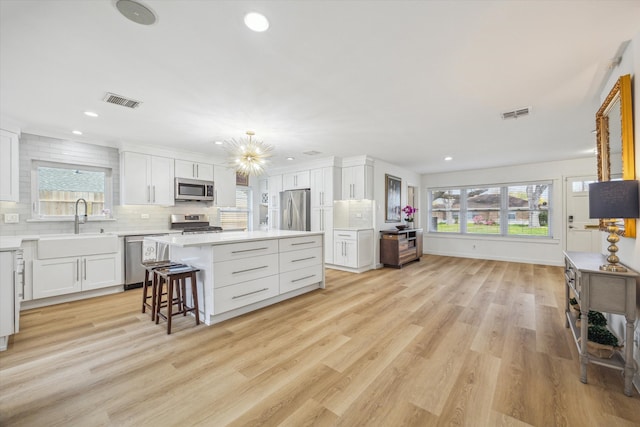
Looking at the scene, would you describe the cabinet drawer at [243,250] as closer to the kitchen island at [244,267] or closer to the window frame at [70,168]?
the kitchen island at [244,267]

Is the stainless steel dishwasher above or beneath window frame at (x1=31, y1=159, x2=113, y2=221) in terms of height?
beneath

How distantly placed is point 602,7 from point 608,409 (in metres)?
2.46

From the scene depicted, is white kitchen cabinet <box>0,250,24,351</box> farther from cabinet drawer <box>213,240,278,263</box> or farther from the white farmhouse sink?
cabinet drawer <box>213,240,278,263</box>

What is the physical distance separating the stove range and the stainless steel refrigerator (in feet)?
5.51

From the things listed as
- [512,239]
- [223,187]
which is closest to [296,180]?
[223,187]

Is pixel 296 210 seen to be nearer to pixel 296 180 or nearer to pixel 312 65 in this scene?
pixel 296 180

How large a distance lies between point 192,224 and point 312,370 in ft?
14.0

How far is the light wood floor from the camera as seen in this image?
160 cm

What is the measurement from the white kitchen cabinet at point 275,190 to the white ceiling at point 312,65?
2.91 m

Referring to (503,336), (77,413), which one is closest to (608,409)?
(503,336)

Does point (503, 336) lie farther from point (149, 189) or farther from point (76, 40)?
point (149, 189)

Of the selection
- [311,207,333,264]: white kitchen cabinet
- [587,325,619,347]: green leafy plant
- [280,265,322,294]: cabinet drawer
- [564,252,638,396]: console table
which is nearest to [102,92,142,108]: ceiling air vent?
[280,265,322,294]: cabinet drawer

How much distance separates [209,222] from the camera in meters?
5.71

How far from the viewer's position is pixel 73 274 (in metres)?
3.63
